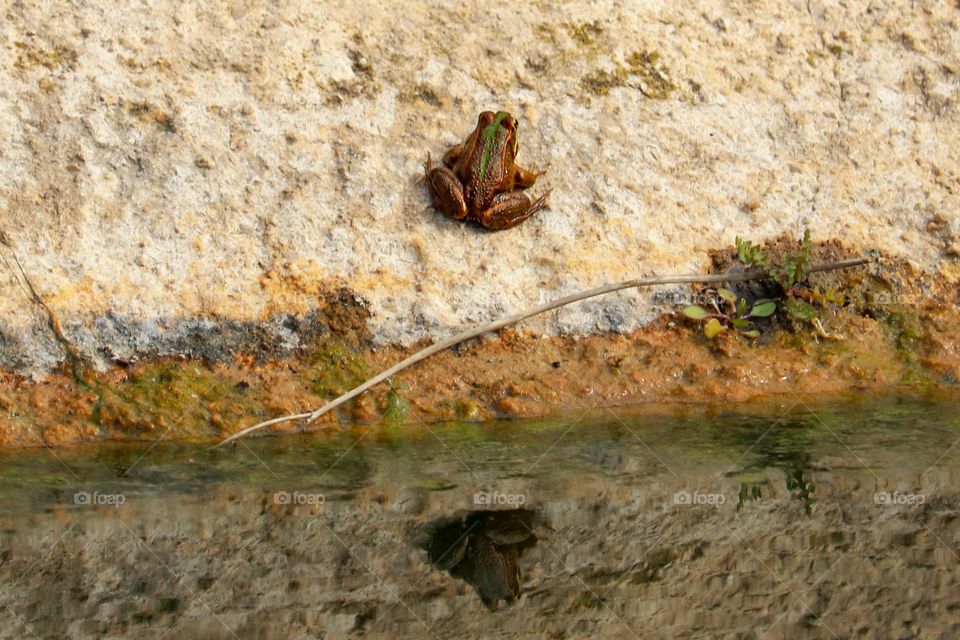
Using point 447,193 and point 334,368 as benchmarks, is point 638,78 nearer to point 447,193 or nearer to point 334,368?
point 447,193

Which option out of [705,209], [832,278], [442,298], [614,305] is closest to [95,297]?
[442,298]

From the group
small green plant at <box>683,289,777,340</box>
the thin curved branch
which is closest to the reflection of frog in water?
the thin curved branch

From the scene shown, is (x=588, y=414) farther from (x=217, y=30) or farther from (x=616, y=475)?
(x=217, y=30)

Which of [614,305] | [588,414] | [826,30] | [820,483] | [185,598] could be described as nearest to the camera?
[185,598]

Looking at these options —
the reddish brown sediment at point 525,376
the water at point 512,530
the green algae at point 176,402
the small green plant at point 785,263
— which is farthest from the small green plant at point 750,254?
the green algae at point 176,402

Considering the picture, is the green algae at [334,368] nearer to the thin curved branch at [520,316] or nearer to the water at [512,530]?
the thin curved branch at [520,316]

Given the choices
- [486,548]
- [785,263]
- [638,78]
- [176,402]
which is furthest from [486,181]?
[486,548]
